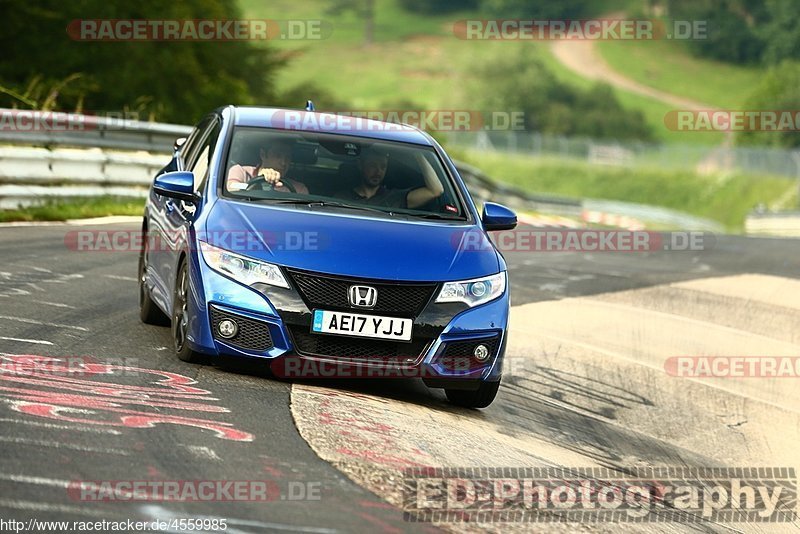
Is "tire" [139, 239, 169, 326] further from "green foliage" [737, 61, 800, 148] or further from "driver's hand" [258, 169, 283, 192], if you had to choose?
"green foliage" [737, 61, 800, 148]

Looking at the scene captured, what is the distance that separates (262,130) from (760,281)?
33.7 ft

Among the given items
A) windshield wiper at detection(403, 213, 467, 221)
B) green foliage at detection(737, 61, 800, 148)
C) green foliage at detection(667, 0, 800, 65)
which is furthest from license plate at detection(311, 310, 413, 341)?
green foliage at detection(667, 0, 800, 65)

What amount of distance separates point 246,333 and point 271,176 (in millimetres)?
1372

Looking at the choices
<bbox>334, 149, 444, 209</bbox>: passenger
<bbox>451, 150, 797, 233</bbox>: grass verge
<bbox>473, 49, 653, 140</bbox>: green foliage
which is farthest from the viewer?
<bbox>473, 49, 653, 140</bbox>: green foliage

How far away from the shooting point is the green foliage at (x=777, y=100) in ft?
342

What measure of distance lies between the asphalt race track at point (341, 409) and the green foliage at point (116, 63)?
15.9 meters

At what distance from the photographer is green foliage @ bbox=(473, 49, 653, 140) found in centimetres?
11962

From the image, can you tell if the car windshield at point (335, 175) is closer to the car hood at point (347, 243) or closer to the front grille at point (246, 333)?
the car hood at point (347, 243)

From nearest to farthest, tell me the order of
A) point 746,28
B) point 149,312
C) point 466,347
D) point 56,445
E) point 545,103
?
point 56,445 < point 466,347 < point 149,312 < point 545,103 < point 746,28

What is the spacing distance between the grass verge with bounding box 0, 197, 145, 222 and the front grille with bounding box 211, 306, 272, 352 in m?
8.82

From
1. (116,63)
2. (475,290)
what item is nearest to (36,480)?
(475,290)

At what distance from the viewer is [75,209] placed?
702 inches

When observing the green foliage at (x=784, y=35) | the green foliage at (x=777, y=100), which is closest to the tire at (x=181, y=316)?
the green foliage at (x=777, y=100)

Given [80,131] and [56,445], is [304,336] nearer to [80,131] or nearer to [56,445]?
[56,445]
